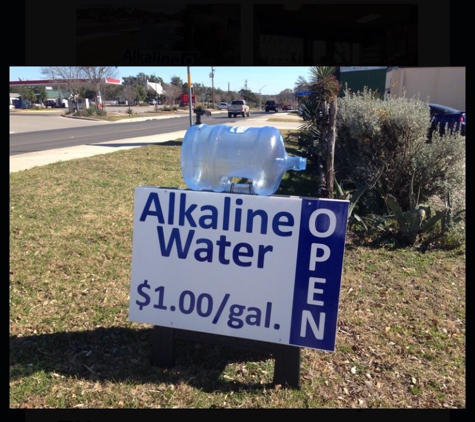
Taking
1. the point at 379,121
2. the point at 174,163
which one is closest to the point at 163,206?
the point at 379,121

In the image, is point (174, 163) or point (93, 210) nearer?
point (93, 210)

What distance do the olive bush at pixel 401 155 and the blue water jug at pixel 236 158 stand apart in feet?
11.4

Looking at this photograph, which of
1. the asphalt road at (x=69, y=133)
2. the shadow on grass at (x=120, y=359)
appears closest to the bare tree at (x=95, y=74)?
the asphalt road at (x=69, y=133)

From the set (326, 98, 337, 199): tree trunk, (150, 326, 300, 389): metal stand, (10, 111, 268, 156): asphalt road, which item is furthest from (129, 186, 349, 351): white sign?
(10, 111, 268, 156): asphalt road

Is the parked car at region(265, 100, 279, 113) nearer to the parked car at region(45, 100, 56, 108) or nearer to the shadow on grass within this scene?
the parked car at region(45, 100, 56, 108)

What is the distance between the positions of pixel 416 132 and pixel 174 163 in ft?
20.0

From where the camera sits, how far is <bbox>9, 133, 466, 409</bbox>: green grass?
9.25 feet

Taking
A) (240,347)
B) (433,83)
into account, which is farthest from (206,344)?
(433,83)

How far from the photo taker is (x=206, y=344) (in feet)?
11.2

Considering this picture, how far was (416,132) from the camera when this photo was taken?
620 centimetres

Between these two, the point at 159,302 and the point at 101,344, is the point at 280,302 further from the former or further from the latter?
the point at 101,344

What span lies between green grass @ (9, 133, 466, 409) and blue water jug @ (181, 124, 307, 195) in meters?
1.28
